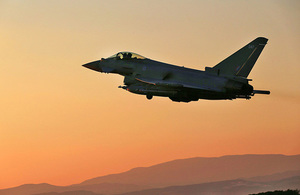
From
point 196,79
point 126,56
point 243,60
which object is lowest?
point 196,79

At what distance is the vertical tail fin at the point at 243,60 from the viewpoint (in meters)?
55.3

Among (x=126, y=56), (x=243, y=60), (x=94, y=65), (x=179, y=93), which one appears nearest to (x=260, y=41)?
(x=243, y=60)

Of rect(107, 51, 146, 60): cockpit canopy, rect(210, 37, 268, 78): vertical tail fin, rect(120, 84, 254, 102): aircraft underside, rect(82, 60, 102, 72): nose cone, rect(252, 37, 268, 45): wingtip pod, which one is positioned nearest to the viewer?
rect(120, 84, 254, 102): aircraft underside

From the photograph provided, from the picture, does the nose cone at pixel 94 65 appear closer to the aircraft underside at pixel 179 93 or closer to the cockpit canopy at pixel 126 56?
the cockpit canopy at pixel 126 56

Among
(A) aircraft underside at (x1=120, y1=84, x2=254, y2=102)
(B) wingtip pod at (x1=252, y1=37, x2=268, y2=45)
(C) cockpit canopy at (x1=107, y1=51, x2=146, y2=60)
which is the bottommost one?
(A) aircraft underside at (x1=120, y1=84, x2=254, y2=102)

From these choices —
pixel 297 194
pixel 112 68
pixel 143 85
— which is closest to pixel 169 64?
pixel 143 85

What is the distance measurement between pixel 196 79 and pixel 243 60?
5388 mm

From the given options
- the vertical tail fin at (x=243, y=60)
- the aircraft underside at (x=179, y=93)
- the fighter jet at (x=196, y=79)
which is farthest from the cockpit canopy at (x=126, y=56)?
the vertical tail fin at (x=243, y=60)

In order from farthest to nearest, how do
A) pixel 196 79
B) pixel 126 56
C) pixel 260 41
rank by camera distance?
pixel 126 56
pixel 260 41
pixel 196 79

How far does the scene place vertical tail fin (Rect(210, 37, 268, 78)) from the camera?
55.3 meters

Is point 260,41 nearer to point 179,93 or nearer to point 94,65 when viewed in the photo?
point 179,93

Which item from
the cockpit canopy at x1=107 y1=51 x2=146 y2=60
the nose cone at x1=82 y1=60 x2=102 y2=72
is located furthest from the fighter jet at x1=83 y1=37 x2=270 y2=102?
the nose cone at x1=82 y1=60 x2=102 y2=72

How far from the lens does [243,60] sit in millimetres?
55625

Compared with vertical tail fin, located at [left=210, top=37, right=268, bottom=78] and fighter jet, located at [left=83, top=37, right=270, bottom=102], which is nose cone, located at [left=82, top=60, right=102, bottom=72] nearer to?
fighter jet, located at [left=83, top=37, right=270, bottom=102]
